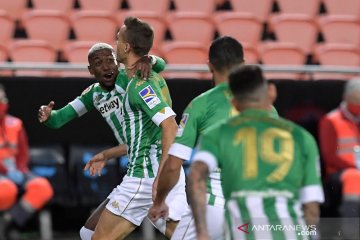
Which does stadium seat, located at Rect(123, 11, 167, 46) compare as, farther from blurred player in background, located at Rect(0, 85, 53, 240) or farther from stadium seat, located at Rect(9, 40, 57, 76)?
blurred player in background, located at Rect(0, 85, 53, 240)

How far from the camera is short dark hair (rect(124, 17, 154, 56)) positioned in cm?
790

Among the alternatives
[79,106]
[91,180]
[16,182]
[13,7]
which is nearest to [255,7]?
[13,7]

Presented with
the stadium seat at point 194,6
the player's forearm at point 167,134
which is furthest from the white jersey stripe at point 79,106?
the stadium seat at point 194,6

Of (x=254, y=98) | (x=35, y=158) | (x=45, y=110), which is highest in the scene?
(x=254, y=98)

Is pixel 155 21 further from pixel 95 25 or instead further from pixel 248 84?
pixel 248 84

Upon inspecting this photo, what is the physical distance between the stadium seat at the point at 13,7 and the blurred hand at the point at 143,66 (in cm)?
573

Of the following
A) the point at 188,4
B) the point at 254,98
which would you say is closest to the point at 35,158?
the point at 188,4

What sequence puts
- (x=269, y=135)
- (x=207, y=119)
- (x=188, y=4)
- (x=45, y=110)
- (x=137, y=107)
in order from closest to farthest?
1. (x=269, y=135)
2. (x=207, y=119)
3. (x=137, y=107)
4. (x=45, y=110)
5. (x=188, y=4)

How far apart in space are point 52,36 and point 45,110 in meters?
4.84

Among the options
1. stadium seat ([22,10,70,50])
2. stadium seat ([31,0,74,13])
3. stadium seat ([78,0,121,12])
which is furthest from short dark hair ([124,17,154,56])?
stadium seat ([78,0,121,12])

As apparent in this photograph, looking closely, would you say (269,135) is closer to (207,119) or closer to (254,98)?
(254,98)

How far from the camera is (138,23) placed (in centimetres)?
792

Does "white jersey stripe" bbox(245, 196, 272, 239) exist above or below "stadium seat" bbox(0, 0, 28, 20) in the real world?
below

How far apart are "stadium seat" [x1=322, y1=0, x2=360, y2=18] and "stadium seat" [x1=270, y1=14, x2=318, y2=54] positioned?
572 mm
